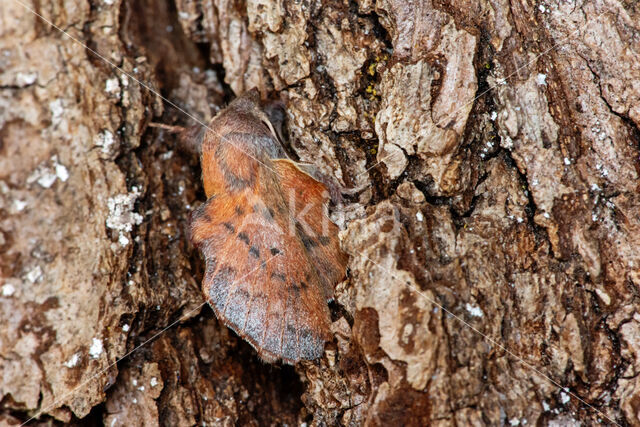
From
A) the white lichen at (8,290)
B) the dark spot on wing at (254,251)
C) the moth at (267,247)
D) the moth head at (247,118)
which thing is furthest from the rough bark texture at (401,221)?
the dark spot on wing at (254,251)

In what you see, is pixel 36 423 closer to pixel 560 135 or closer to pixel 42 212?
pixel 42 212

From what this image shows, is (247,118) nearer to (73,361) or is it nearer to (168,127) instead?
(168,127)

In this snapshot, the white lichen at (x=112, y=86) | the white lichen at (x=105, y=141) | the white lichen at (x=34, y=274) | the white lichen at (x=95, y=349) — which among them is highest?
the white lichen at (x=112, y=86)

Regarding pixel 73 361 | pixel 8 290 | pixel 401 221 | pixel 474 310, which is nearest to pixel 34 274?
pixel 8 290

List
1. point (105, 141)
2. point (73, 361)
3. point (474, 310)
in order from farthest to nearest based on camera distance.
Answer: point (105, 141) → point (73, 361) → point (474, 310)

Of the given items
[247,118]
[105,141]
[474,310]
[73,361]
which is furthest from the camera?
[247,118]

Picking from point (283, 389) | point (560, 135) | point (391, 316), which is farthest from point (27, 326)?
point (560, 135)

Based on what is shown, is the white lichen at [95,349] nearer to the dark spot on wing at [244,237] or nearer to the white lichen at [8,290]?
the white lichen at [8,290]

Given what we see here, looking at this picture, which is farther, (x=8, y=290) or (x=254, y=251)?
(x=254, y=251)
